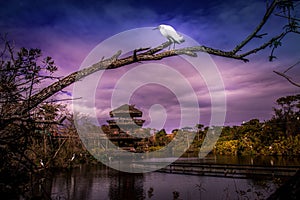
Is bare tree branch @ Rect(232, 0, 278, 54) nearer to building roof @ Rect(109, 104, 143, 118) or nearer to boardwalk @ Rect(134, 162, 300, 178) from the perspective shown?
boardwalk @ Rect(134, 162, 300, 178)

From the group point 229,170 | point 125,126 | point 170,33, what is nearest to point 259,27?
point 170,33

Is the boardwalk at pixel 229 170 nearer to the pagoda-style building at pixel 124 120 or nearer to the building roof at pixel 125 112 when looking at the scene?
the pagoda-style building at pixel 124 120

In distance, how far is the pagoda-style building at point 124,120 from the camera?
28.4 metres

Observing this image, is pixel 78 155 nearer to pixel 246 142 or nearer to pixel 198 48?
pixel 246 142

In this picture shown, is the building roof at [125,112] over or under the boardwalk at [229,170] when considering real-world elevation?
over

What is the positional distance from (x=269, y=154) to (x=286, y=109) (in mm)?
6485

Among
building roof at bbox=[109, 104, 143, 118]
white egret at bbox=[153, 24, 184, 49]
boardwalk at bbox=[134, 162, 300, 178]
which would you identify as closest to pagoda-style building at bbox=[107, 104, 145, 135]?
building roof at bbox=[109, 104, 143, 118]

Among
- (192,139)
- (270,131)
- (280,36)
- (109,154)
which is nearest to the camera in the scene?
(280,36)

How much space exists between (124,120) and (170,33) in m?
27.2

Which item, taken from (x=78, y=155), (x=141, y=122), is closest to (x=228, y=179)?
(x=78, y=155)

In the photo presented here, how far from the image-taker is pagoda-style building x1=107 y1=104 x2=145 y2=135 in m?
28.4

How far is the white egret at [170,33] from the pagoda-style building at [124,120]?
25.6m

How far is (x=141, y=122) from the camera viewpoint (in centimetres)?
2908

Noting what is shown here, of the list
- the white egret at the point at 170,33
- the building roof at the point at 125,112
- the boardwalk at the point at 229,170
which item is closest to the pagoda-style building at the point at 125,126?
the building roof at the point at 125,112
